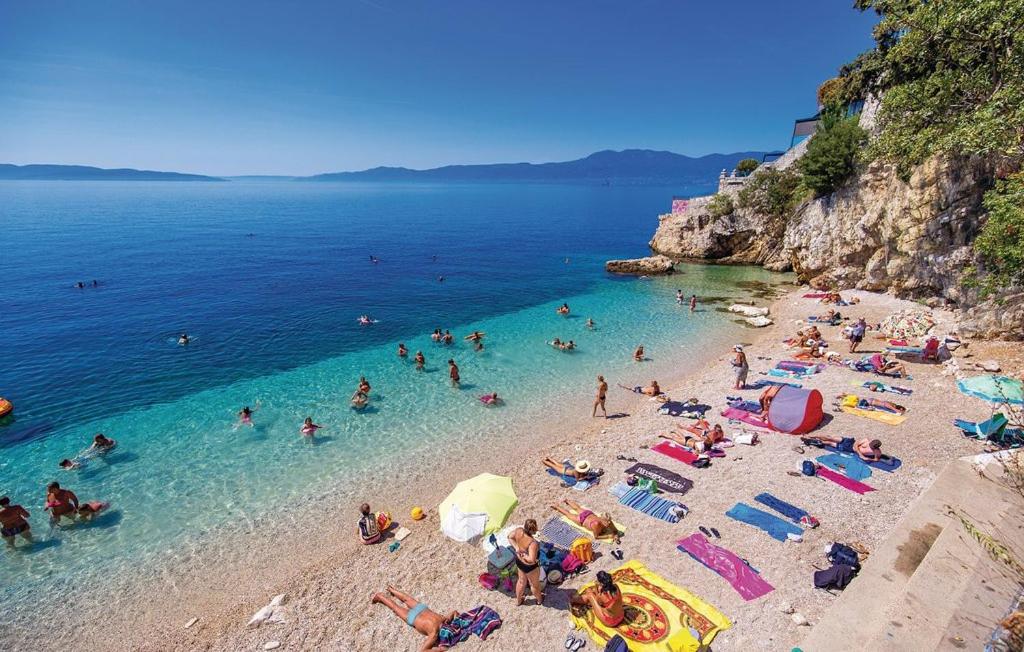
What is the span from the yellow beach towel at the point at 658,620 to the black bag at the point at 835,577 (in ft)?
7.09

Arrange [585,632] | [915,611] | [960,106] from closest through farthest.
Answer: [915,611]
[585,632]
[960,106]

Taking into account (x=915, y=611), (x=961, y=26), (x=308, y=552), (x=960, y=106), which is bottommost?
(x=308, y=552)

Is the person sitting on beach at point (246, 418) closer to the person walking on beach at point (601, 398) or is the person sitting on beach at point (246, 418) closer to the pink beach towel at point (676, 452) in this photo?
the person walking on beach at point (601, 398)

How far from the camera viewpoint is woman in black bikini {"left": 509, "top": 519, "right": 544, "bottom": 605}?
29.3ft

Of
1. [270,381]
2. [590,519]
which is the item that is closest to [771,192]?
[590,519]

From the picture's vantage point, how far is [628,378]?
22.1m

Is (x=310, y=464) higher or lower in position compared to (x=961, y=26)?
lower

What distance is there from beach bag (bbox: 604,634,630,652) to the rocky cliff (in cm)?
2200

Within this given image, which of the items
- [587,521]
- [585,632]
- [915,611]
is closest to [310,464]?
[587,521]

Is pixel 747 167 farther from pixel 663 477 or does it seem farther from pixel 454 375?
pixel 663 477

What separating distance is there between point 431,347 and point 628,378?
1133 centimetres

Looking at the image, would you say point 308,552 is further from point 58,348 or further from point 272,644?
point 58,348

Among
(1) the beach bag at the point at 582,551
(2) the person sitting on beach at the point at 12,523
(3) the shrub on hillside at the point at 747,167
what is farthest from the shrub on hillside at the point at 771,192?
(2) the person sitting on beach at the point at 12,523

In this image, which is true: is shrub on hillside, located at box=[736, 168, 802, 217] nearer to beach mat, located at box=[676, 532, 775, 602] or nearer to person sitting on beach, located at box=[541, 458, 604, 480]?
person sitting on beach, located at box=[541, 458, 604, 480]
